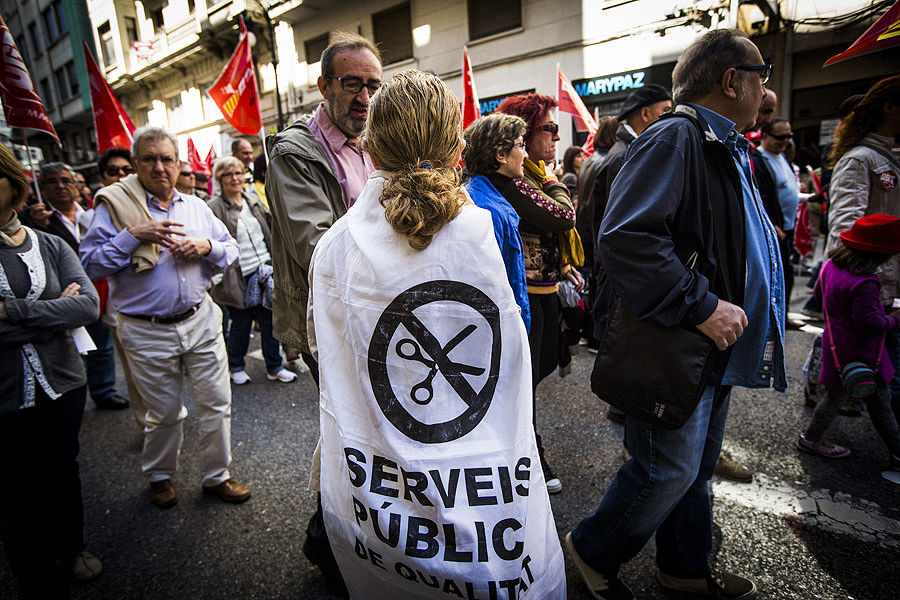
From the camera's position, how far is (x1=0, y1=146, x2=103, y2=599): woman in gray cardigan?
2.03 metres

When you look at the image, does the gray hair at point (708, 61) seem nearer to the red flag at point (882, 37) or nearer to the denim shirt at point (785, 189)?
the red flag at point (882, 37)

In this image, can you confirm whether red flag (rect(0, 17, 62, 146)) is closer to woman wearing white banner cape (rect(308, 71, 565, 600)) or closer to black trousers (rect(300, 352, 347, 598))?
black trousers (rect(300, 352, 347, 598))

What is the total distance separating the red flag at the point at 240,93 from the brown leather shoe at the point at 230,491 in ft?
16.9

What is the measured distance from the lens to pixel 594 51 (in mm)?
11438

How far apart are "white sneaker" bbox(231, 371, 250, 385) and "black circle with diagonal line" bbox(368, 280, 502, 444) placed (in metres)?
4.08

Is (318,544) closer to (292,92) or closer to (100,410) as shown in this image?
(100,410)

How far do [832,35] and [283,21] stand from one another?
16.5 metres

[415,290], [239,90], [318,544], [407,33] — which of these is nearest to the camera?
[415,290]

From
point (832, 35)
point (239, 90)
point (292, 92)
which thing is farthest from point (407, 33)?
point (832, 35)

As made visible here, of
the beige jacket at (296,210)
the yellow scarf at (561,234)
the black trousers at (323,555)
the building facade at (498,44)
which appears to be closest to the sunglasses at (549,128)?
the yellow scarf at (561,234)

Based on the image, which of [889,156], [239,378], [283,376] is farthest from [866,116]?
[239,378]

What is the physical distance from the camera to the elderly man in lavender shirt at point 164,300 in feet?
8.97

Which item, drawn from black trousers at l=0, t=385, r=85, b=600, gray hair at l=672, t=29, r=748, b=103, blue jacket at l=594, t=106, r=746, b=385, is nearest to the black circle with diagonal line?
A: blue jacket at l=594, t=106, r=746, b=385

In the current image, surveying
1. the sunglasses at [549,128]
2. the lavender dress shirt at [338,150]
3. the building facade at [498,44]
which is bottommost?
the lavender dress shirt at [338,150]
